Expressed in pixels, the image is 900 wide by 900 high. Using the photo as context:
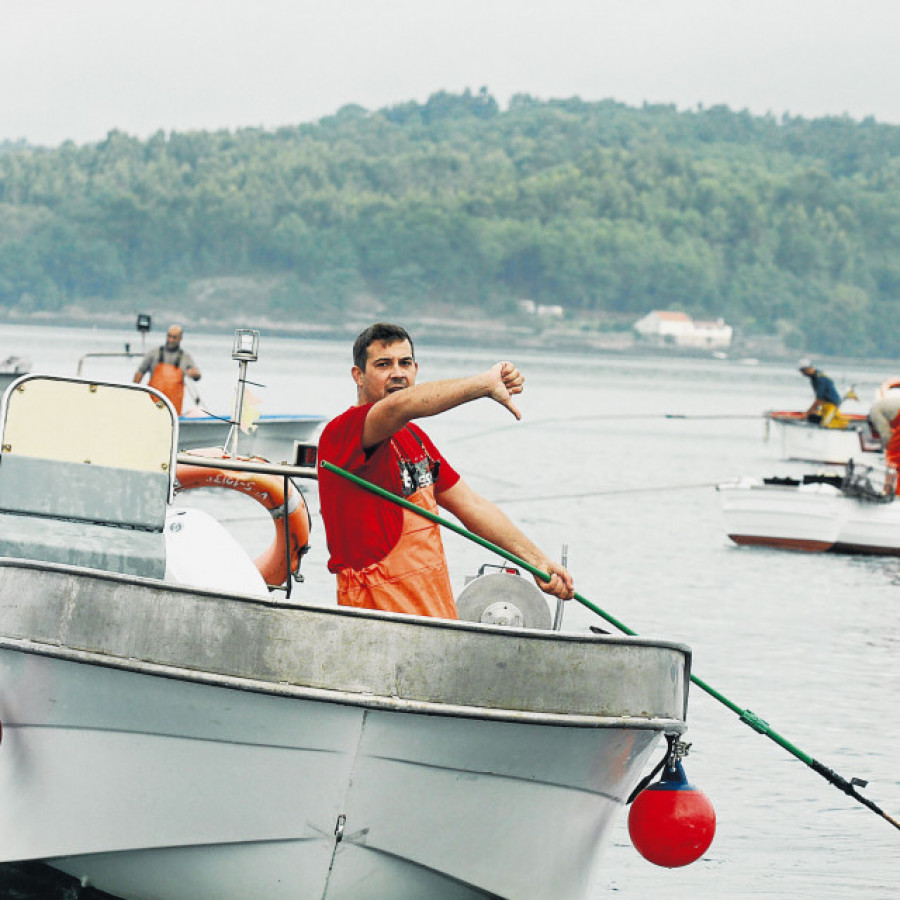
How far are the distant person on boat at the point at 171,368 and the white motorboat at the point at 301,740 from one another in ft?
55.2

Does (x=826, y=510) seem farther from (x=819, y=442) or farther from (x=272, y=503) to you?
(x=819, y=442)

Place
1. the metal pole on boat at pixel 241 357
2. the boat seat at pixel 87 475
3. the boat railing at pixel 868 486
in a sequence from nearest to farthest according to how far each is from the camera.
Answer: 1. the boat seat at pixel 87 475
2. the metal pole on boat at pixel 241 357
3. the boat railing at pixel 868 486

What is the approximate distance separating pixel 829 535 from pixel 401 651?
16.6m

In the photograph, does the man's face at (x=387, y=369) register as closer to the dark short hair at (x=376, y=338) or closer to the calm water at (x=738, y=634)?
the dark short hair at (x=376, y=338)

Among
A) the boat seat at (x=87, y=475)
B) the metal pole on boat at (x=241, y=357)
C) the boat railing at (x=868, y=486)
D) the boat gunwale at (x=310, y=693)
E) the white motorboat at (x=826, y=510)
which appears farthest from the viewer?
the white motorboat at (x=826, y=510)

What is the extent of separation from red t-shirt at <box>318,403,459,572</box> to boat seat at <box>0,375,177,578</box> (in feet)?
2.35

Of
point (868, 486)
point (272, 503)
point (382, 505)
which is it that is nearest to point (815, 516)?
point (868, 486)

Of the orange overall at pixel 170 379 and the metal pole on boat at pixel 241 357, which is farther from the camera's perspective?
the orange overall at pixel 170 379

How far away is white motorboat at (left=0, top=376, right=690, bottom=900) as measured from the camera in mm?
6316

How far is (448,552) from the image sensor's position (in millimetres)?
22188

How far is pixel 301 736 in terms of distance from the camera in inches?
250

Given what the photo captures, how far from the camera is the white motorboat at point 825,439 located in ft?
117

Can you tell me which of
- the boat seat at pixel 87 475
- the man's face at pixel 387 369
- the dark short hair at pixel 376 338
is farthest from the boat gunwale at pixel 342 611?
the dark short hair at pixel 376 338

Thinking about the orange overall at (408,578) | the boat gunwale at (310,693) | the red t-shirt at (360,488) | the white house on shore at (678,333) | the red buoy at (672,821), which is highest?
the white house on shore at (678,333)
